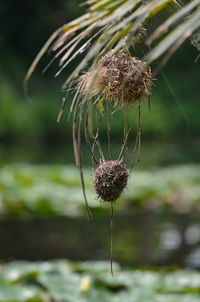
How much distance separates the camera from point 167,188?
10352 millimetres

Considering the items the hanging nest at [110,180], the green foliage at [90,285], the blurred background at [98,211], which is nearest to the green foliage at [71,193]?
the blurred background at [98,211]

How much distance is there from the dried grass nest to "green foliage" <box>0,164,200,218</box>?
6.74 metres

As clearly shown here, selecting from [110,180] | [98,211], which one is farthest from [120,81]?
[98,211]

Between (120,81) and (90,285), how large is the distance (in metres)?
3.17

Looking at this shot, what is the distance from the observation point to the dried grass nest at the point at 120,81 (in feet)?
6.31

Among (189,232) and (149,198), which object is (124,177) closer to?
(189,232)

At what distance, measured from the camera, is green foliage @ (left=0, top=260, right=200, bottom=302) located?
15.5ft

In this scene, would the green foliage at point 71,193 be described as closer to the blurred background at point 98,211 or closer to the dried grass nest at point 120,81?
the blurred background at point 98,211

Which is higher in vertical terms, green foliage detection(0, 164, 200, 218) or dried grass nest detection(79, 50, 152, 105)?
dried grass nest detection(79, 50, 152, 105)

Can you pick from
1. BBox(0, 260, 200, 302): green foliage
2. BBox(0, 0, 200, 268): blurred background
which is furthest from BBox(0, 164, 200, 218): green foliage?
BBox(0, 260, 200, 302): green foliage

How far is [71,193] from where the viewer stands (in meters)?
9.98

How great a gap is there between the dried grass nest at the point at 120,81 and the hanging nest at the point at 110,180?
0.16 m

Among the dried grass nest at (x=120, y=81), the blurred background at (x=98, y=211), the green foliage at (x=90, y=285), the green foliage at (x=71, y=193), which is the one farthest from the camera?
the green foliage at (x=71, y=193)

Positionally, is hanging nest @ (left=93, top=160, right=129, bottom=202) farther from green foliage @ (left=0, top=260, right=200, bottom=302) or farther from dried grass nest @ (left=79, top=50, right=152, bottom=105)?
green foliage @ (left=0, top=260, right=200, bottom=302)
